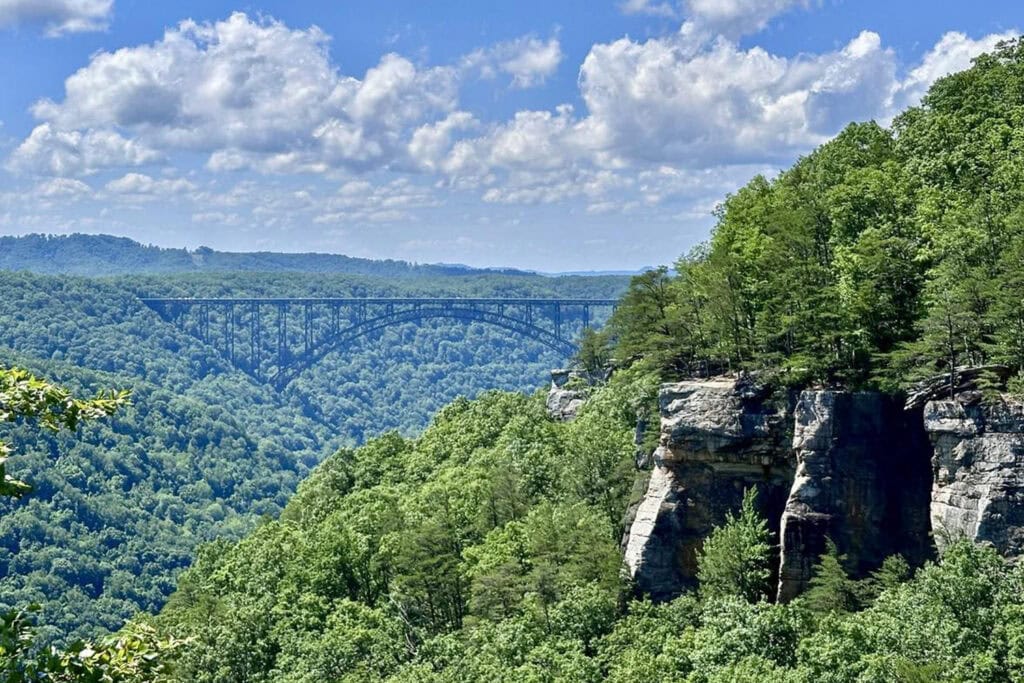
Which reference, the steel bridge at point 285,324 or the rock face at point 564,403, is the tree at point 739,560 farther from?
the steel bridge at point 285,324

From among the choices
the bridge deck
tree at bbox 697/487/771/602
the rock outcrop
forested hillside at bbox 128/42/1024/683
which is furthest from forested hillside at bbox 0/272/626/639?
tree at bbox 697/487/771/602

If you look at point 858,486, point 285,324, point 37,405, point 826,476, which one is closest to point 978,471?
point 858,486

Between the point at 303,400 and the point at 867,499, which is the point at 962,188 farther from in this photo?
the point at 303,400

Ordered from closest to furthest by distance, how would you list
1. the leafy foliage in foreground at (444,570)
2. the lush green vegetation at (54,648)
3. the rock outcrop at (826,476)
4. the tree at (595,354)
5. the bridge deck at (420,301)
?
1. the lush green vegetation at (54,648)
2. the rock outcrop at (826,476)
3. the leafy foliage in foreground at (444,570)
4. the tree at (595,354)
5. the bridge deck at (420,301)

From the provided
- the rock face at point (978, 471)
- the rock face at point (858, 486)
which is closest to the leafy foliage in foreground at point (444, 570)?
the rock face at point (858, 486)

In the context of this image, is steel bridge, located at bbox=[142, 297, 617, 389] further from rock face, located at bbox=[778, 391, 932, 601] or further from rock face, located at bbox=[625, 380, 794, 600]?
rock face, located at bbox=[778, 391, 932, 601]

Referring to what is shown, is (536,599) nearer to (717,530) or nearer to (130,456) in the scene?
(717,530)
